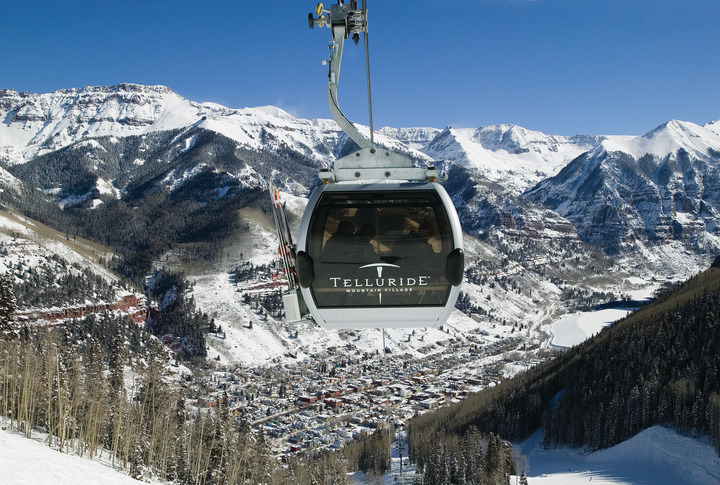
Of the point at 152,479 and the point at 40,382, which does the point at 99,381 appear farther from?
the point at 152,479

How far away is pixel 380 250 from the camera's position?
26.4 feet

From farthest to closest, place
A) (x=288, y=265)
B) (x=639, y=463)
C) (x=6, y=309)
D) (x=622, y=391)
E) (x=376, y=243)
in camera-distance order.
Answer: (x=622, y=391) → (x=639, y=463) → (x=6, y=309) → (x=288, y=265) → (x=376, y=243)

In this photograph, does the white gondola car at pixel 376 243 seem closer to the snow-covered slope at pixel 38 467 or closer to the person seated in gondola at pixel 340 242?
the person seated in gondola at pixel 340 242

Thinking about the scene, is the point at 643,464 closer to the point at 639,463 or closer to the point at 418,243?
the point at 639,463

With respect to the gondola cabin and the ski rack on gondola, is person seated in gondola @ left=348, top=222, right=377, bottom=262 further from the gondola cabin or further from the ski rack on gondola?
the ski rack on gondola

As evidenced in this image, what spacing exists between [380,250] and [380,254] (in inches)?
2.3

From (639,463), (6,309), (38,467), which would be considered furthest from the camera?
(639,463)

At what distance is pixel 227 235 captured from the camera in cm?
18025

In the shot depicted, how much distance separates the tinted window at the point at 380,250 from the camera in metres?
7.88

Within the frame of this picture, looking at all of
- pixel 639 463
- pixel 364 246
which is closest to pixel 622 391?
pixel 639 463

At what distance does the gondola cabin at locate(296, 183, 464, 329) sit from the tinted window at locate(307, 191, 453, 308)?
14 millimetres

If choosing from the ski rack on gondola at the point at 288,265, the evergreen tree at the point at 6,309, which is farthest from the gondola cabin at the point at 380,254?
the evergreen tree at the point at 6,309

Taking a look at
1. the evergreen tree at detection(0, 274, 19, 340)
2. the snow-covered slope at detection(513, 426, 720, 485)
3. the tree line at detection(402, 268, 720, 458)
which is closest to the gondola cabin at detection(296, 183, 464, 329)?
the evergreen tree at detection(0, 274, 19, 340)

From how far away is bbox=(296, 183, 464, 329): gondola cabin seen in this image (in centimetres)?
782
